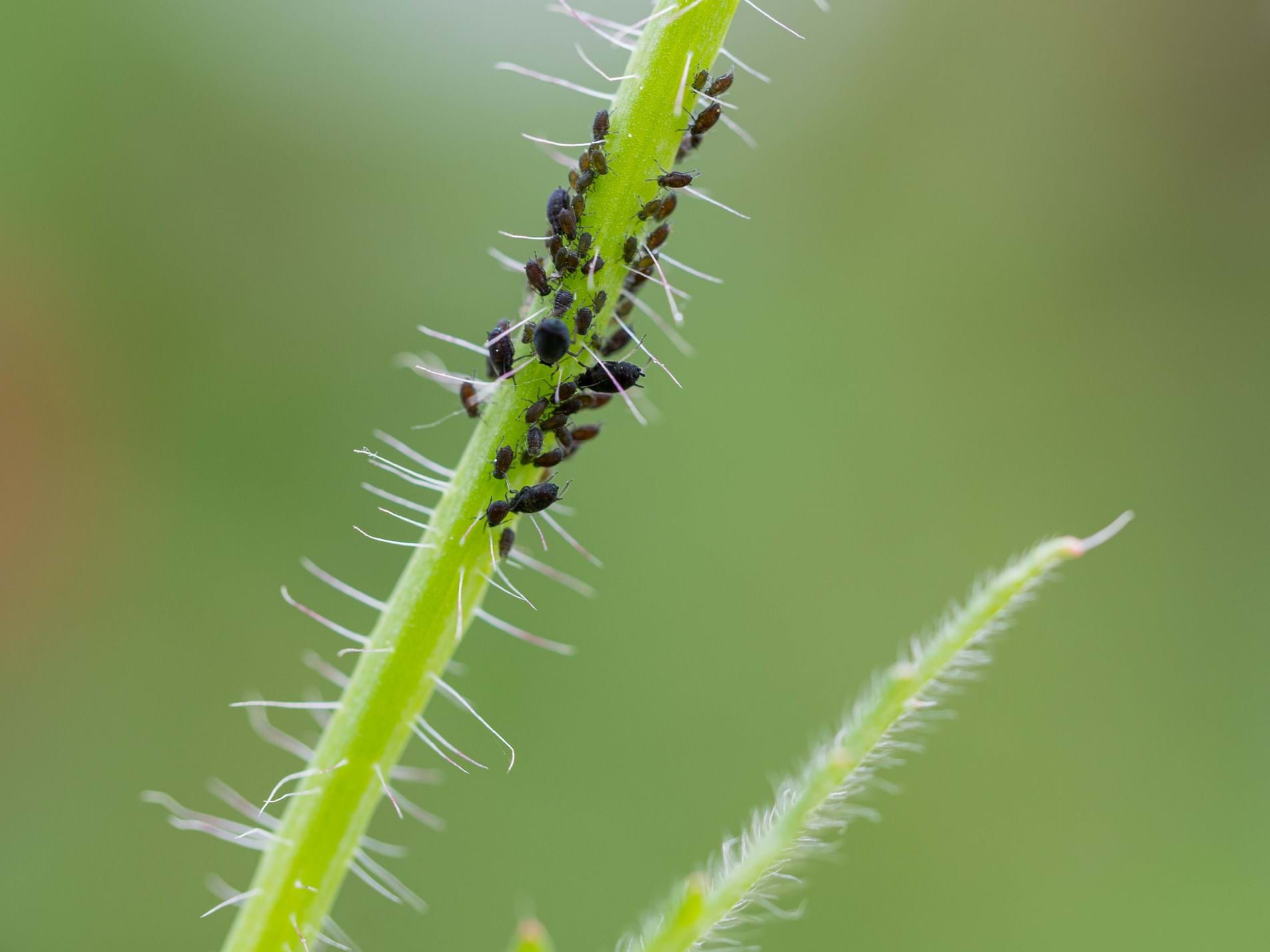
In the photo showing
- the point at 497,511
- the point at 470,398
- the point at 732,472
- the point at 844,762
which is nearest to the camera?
the point at 844,762

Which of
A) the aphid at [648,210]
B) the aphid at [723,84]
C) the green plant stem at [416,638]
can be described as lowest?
the green plant stem at [416,638]

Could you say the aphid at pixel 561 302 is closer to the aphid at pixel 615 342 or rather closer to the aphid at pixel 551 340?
the aphid at pixel 551 340

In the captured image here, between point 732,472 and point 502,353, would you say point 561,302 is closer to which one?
point 502,353

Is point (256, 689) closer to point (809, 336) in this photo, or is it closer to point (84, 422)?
point (84, 422)

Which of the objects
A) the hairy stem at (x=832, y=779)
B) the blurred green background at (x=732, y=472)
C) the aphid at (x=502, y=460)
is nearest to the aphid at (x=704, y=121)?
the aphid at (x=502, y=460)

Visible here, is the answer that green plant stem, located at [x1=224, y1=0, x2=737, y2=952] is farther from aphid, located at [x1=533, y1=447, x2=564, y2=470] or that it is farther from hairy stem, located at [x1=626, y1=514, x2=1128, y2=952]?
hairy stem, located at [x1=626, y1=514, x2=1128, y2=952]

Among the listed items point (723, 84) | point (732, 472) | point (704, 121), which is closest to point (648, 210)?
point (704, 121)

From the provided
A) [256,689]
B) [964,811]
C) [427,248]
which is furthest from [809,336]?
[256,689]
